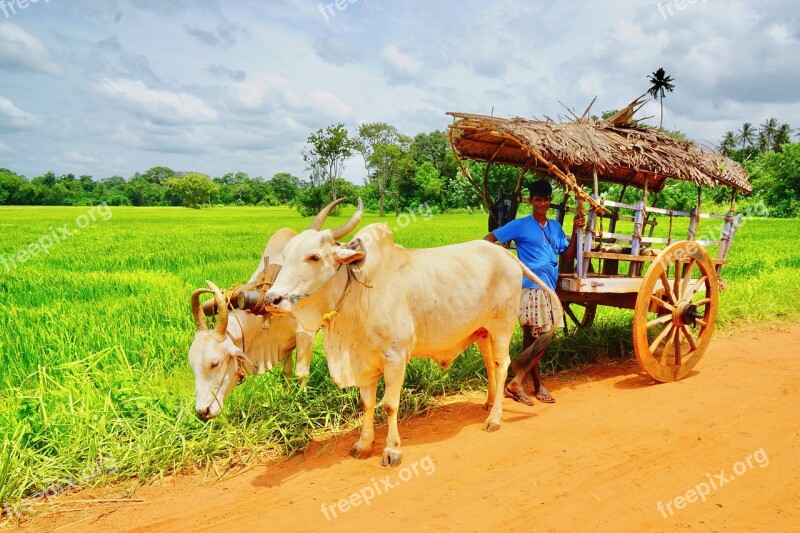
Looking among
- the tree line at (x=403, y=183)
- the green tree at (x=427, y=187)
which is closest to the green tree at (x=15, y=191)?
the tree line at (x=403, y=183)

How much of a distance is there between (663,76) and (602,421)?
5.56 metres

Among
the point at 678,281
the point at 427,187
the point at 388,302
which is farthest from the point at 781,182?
the point at 388,302

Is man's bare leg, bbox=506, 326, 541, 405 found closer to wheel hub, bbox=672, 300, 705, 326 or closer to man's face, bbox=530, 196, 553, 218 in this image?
man's face, bbox=530, 196, 553, 218

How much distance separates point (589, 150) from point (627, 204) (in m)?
0.88

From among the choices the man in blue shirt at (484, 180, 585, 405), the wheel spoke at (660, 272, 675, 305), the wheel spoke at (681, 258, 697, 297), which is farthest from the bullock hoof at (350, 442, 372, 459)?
the wheel spoke at (681, 258, 697, 297)

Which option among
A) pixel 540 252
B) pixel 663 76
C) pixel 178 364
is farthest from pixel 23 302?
pixel 663 76

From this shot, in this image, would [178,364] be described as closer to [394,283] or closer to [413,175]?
[394,283]

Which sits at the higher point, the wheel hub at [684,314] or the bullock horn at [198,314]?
the bullock horn at [198,314]

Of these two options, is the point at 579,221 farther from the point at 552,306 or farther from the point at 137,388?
the point at 137,388

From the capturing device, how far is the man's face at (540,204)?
14.5 ft

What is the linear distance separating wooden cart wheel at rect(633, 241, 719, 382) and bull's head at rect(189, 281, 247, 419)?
3324 millimetres

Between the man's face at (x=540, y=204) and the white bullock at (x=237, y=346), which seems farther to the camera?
the man's face at (x=540, y=204)

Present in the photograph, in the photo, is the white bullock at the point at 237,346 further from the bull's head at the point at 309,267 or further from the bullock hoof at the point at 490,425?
the bullock hoof at the point at 490,425

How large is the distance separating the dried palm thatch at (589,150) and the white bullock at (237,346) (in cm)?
177
